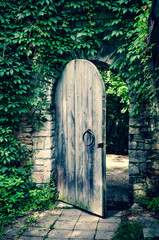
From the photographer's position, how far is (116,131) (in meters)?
8.62

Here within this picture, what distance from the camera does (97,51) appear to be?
3803 mm

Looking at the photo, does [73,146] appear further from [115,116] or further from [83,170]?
[115,116]

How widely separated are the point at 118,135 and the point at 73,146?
5093mm

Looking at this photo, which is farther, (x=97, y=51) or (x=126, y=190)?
(x=126, y=190)

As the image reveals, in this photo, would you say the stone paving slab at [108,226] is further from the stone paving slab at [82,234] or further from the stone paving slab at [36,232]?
the stone paving slab at [36,232]

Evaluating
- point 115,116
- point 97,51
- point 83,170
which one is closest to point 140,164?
point 83,170

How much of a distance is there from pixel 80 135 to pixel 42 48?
151 centimetres

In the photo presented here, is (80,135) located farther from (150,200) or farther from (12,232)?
(12,232)

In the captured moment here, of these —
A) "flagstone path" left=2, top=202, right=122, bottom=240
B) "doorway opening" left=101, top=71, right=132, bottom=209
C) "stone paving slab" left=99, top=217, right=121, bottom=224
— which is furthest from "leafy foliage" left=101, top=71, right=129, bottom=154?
"stone paving slab" left=99, top=217, right=121, bottom=224

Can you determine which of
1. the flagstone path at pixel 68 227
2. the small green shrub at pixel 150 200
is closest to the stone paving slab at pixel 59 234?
the flagstone path at pixel 68 227

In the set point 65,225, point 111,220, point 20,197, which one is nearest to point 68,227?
point 65,225

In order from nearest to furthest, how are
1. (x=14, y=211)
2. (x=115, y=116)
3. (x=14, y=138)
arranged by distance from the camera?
(x=14, y=211), (x=14, y=138), (x=115, y=116)

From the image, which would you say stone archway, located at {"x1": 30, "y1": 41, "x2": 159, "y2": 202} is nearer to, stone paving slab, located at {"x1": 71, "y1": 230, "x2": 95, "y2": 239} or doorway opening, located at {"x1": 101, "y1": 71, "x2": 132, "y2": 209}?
stone paving slab, located at {"x1": 71, "y1": 230, "x2": 95, "y2": 239}

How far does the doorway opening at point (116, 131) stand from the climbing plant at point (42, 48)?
74.4 inches
